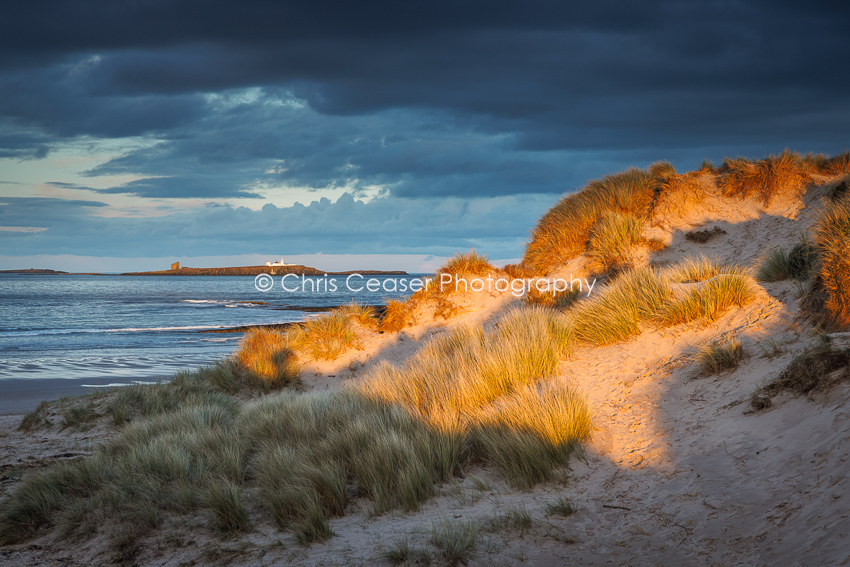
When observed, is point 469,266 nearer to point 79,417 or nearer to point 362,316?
point 362,316

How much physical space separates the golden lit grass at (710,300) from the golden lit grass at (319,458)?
6.95 feet

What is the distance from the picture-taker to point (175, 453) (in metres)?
5.86

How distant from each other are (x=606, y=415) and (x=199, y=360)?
1714 centimetres

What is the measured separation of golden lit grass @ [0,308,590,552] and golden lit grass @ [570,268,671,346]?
1404 millimetres

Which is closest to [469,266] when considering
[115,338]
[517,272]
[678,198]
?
[517,272]

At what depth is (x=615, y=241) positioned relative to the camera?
45.4 feet

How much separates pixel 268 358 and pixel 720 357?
1031 centimetres

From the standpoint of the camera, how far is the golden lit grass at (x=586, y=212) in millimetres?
15453

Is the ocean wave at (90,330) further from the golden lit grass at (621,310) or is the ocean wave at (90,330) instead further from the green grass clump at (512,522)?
the green grass clump at (512,522)

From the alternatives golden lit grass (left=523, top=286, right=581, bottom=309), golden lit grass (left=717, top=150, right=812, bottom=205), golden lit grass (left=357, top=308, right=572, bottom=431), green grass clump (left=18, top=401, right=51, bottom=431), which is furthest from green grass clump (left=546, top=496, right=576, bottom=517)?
golden lit grass (left=717, top=150, right=812, bottom=205)

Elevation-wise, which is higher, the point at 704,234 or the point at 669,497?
the point at 704,234

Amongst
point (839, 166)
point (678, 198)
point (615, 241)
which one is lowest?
point (615, 241)

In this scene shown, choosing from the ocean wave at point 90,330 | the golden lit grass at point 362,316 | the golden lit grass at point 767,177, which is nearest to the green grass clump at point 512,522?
the golden lit grass at point 362,316

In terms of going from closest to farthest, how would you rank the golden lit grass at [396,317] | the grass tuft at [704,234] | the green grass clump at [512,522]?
the green grass clump at [512,522] → the grass tuft at [704,234] → the golden lit grass at [396,317]
